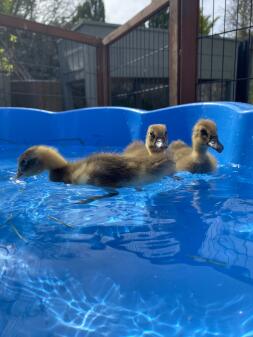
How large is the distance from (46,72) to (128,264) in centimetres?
918

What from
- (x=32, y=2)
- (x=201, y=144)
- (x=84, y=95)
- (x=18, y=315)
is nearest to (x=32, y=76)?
(x=84, y=95)

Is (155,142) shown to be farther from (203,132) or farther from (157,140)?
(203,132)

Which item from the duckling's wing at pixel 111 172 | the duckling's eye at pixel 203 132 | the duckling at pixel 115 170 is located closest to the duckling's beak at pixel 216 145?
the duckling's eye at pixel 203 132

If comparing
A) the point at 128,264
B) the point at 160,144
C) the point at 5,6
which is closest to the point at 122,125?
the point at 160,144

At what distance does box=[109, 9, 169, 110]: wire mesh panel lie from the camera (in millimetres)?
7543

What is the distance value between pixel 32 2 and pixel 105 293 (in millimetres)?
15358

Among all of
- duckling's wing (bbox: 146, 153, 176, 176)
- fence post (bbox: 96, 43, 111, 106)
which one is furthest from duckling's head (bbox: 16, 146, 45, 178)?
fence post (bbox: 96, 43, 111, 106)

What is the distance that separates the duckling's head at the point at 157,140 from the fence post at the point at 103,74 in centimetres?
426

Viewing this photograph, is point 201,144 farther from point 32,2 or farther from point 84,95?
point 32,2

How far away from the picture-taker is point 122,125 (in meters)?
4.92

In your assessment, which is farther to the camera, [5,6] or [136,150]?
[5,6]

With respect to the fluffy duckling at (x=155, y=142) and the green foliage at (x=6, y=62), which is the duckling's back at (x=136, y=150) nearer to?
the fluffy duckling at (x=155, y=142)

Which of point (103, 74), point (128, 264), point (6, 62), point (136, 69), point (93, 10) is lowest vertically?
point (128, 264)

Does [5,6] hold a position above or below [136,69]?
above
